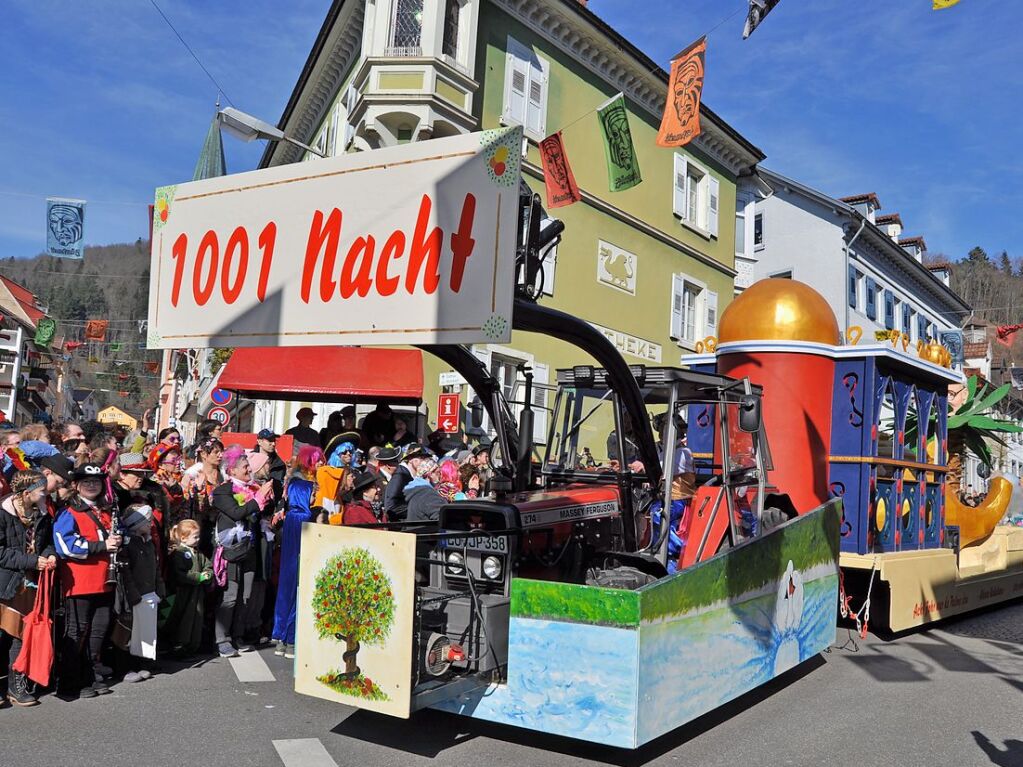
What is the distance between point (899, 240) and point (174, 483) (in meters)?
40.6

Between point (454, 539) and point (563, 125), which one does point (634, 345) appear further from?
point (454, 539)

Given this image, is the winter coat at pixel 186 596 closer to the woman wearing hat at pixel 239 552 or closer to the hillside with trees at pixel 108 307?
the woman wearing hat at pixel 239 552

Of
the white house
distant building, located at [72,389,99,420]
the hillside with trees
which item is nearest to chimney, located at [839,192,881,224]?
the white house

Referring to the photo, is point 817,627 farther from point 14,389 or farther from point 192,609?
point 14,389

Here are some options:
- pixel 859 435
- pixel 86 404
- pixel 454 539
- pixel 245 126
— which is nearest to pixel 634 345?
pixel 245 126

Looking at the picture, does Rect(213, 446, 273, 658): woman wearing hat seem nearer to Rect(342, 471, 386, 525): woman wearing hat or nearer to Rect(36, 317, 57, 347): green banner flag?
Rect(342, 471, 386, 525): woman wearing hat

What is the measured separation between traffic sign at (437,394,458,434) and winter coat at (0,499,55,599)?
10.2 metres

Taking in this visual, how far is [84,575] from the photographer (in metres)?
5.97

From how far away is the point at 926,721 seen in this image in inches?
237

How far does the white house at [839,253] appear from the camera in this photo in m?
33.8

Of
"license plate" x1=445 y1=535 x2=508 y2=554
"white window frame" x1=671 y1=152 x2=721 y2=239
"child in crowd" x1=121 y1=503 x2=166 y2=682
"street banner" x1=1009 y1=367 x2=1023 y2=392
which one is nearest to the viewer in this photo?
"license plate" x1=445 y1=535 x2=508 y2=554

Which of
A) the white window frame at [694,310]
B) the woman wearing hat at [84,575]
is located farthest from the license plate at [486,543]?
the white window frame at [694,310]

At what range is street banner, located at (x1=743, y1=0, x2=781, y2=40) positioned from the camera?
316 inches

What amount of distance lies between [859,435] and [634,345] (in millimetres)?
12409
